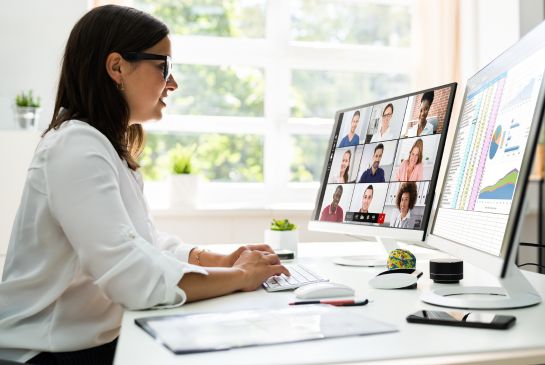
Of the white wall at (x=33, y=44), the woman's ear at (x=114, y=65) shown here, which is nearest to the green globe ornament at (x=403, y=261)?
the woman's ear at (x=114, y=65)

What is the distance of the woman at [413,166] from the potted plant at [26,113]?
1.88 m

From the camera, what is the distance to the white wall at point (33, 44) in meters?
3.26

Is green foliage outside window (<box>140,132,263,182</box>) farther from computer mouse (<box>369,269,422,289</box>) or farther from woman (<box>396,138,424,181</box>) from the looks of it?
computer mouse (<box>369,269,422,289</box>)

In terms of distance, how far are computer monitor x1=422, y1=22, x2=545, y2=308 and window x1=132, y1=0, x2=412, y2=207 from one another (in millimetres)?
2488

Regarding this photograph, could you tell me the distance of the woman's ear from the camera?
4.66ft

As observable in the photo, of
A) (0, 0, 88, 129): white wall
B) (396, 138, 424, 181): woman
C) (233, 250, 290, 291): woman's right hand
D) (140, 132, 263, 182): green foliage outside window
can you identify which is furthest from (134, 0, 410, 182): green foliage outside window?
(233, 250, 290, 291): woman's right hand

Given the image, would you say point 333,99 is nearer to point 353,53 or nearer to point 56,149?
point 353,53

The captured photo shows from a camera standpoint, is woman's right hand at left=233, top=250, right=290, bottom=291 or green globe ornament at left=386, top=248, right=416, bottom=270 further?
green globe ornament at left=386, top=248, right=416, bottom=270

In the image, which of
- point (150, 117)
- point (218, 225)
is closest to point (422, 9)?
point (218, 225)

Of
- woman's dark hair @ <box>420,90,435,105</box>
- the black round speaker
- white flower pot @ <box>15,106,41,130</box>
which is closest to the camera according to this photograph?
the black round speaker

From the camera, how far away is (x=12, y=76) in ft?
10.7

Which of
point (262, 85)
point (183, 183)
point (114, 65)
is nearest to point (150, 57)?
point (114, 65)

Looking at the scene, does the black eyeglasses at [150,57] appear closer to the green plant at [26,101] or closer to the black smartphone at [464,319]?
the black smartphone at [464,319]

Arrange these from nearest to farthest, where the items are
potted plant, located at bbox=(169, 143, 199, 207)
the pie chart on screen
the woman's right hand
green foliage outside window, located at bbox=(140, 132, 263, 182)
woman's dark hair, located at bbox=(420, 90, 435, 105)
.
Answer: the pie chart on screen, the woman's right hand, woman's dark hair, located at bbox=(420, 90, 435, 105), potted plant, located at bbox=(169, 143, 199, 207), green foliage outside window, located at bbox=(140, 132, 263, 182)
